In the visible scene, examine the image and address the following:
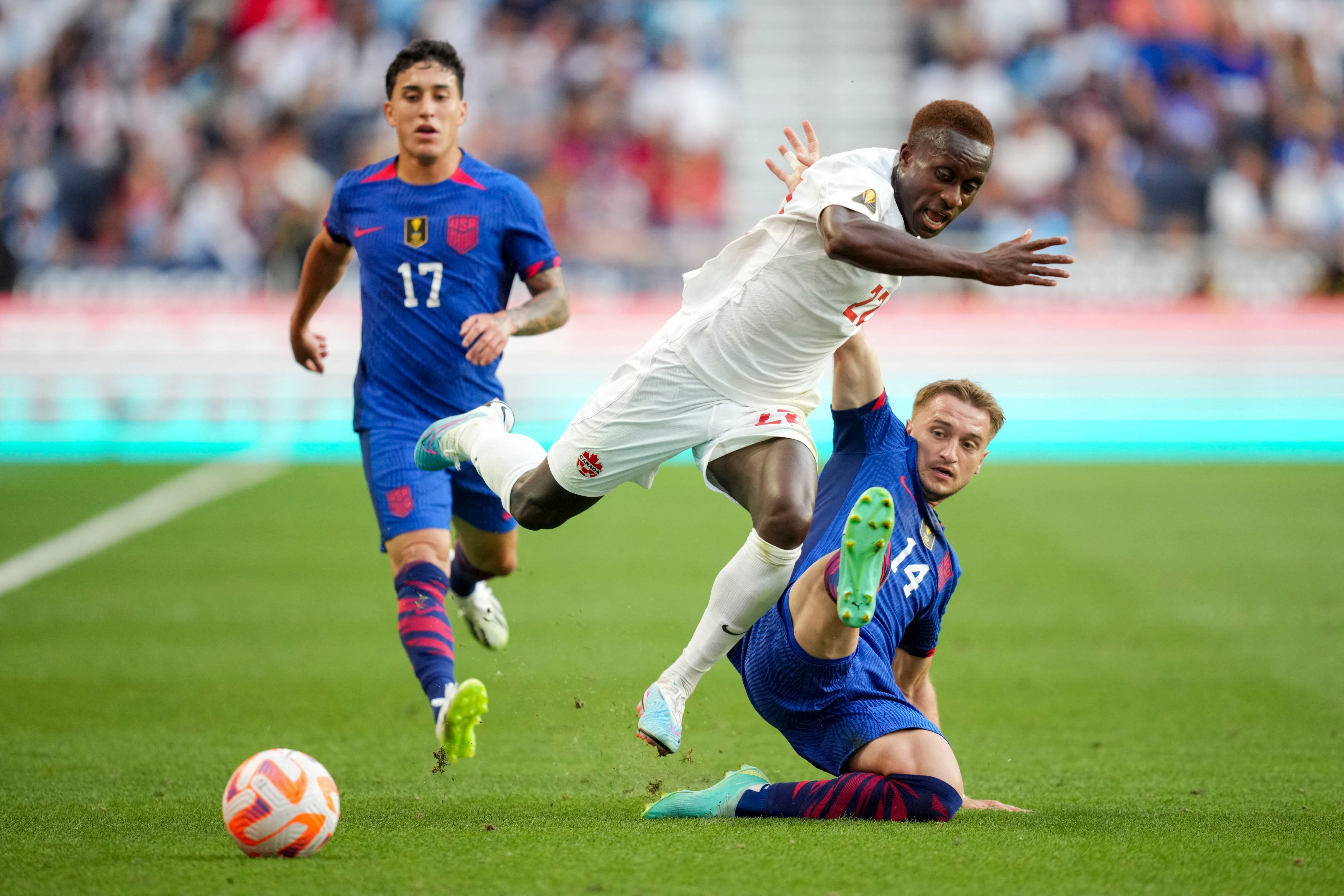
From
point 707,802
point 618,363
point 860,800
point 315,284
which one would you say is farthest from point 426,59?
point 618,363

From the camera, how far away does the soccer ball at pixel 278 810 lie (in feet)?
12.5

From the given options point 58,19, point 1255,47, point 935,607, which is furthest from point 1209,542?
point 58,19

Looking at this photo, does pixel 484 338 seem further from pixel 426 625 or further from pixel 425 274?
pixel 426 625

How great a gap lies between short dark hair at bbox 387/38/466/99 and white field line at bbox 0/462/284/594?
16.6 ft

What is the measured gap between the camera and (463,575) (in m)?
6.39

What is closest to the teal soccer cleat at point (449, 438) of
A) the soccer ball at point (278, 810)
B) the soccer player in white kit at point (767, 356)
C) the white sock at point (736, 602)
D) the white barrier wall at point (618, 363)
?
the soccer player in white kit at point (767, 356)

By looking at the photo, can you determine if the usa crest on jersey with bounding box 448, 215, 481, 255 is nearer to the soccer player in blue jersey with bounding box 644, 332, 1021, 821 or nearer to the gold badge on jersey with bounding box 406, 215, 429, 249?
the gold badge on jersey with bounding box 406, 215, 429, 249

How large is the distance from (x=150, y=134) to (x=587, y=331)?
21.6ft

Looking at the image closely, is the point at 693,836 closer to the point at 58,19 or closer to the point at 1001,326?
the point at 1001,326

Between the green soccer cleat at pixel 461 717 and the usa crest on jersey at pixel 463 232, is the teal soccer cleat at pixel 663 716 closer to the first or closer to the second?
the green soccer cleat at pixel 461 717

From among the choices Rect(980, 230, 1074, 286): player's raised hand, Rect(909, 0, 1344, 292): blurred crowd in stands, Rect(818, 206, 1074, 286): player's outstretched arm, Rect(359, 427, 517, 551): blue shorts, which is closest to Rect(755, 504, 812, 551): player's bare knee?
Rect(818, 206, 1074, 286): player's outstretched arm

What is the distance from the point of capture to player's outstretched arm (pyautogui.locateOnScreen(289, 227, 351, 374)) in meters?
5.84

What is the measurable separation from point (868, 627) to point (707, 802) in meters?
0.74

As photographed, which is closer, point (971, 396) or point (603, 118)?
point (971, 396)
